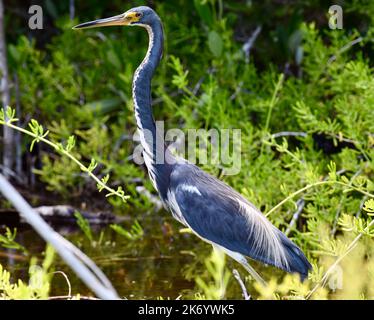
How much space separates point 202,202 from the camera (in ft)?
12.5

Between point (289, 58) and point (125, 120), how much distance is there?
1.28m

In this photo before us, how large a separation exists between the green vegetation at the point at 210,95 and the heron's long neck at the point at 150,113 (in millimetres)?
670

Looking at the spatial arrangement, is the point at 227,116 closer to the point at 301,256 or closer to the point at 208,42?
the point at 208,42

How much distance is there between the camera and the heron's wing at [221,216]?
370cm

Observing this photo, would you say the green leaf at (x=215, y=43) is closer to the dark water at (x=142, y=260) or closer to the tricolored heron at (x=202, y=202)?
the dark water at (x=142, y=260)

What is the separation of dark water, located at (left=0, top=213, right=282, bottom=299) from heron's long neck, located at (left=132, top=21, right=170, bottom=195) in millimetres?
704

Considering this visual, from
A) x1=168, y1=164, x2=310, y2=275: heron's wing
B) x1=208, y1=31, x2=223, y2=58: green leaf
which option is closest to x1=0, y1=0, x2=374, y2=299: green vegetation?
x1=208, y1=31, x2=223, y2=58: green leaf

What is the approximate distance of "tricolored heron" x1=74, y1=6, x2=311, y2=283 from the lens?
369cm
